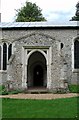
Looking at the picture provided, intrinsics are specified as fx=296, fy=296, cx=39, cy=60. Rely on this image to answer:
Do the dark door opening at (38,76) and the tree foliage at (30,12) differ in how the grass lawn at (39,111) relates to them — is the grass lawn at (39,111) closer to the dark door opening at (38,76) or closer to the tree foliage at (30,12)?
the dark door opening at (38,76)

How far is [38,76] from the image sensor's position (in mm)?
28250

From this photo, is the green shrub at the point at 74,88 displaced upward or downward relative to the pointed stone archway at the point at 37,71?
downward

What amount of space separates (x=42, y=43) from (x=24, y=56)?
1.79 meters

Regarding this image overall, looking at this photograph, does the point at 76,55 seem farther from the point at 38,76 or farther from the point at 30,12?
the point at 30,12

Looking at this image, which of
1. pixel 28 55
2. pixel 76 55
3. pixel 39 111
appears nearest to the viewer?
pixel 39 111

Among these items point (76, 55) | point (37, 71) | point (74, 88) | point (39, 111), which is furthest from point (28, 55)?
point (39, 111)

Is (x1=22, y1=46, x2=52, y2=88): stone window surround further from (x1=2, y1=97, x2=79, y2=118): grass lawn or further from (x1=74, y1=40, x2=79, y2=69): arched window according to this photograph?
(x1=2, y1=97, x2=79, y2=118): grass lawn

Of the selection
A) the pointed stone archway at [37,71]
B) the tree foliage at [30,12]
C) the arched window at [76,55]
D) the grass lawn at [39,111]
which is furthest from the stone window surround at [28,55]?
the tree foliage at [30,12]

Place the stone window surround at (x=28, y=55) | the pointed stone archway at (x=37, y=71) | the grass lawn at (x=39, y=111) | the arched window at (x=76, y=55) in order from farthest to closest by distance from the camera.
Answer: the pointed stone archway at (x=37, y=71) < the arched window at (x=76, y=55) < the stone window surround at (x=28, y=55) < the grass lawn at (x=39, y=111)

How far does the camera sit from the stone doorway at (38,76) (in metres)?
27.9

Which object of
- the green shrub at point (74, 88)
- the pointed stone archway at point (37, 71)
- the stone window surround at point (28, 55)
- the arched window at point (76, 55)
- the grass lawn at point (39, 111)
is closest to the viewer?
the grass lawn at point (39, 111)

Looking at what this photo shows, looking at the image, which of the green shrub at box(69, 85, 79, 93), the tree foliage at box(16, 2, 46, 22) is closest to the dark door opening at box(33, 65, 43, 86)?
the green shrub at box(69, 85, 79, 93)

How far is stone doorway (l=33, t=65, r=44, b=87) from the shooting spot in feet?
91.6

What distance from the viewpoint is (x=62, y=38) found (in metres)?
26.2
